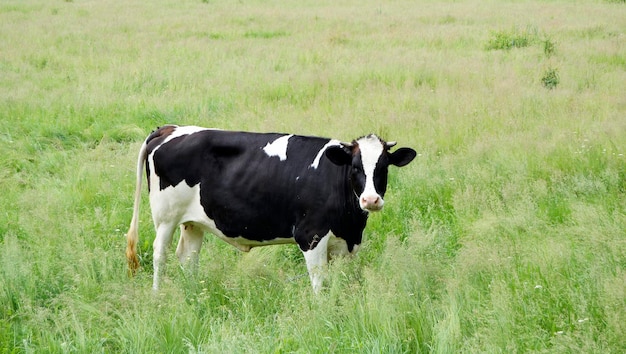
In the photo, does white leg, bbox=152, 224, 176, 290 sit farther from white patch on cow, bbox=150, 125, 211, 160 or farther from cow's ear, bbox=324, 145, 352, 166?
cow's ear, bbox=324, 145, 352, 166

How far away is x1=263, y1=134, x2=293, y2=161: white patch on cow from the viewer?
596 cm

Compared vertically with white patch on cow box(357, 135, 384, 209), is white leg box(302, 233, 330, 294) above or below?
below

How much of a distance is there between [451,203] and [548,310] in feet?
8.94

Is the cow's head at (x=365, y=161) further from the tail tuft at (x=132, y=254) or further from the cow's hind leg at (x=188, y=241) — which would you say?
the tail tuft at (x=132, y=254)

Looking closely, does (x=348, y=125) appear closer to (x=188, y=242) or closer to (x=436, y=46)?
(x=188, y=242)

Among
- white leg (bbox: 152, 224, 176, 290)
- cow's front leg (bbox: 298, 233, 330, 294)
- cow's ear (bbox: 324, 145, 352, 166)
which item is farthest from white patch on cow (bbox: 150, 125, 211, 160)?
cow's front leg (bbox: 298, 233, 330, 294)

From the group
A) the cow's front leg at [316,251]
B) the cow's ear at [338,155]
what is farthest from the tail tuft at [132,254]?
the cow's ear at [338,155]

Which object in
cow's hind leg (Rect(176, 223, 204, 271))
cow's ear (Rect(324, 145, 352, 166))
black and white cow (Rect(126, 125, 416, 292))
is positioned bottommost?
cow's hind leg (Rect(176, 223, 204, 271))

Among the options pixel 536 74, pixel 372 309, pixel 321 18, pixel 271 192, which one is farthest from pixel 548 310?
pixel 321 18

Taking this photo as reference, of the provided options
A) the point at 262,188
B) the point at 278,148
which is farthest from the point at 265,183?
the point at 278,148

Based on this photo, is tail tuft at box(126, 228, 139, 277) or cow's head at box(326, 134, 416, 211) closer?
cow's head at box(326, 134, 416, 211)

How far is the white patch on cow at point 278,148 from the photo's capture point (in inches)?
235

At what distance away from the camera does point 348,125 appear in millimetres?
9500

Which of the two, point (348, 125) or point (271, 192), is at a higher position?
point (271, 192)
